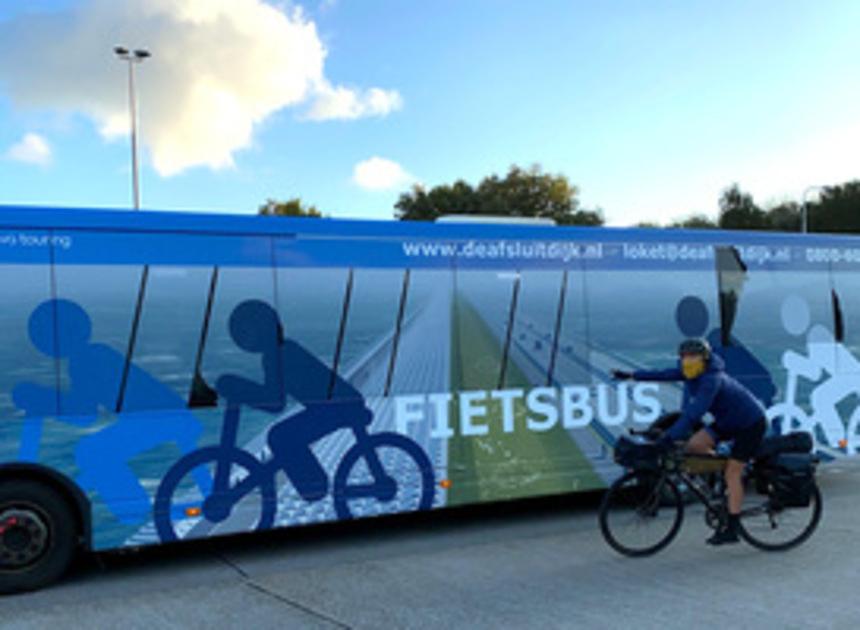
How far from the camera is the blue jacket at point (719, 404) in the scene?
6562 mm

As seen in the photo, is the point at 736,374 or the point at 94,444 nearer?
the point at 94,444

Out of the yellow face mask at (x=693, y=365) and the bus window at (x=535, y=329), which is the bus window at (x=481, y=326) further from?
the yellow face mask at (x=693, y=365)

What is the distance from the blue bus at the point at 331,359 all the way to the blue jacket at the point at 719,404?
1.55 m

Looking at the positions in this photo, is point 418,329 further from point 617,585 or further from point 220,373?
point 617,585

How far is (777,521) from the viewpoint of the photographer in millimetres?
6934

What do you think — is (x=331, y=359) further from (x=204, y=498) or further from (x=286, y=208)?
(x=286, y=208)

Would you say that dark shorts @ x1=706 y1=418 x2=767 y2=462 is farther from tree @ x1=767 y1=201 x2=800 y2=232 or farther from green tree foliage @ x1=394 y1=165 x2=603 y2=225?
tree @ x1=767 y1=201 x2=800 y2=232

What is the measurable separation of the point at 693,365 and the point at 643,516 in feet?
4.11

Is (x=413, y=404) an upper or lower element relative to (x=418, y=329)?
lower

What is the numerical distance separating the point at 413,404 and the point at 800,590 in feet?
10.8

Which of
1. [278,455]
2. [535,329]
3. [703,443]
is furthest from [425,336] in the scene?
[703,443]

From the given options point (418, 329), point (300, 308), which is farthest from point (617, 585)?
point (300, 308)

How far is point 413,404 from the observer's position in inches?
292

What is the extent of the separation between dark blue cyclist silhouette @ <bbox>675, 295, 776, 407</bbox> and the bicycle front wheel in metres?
2.40
